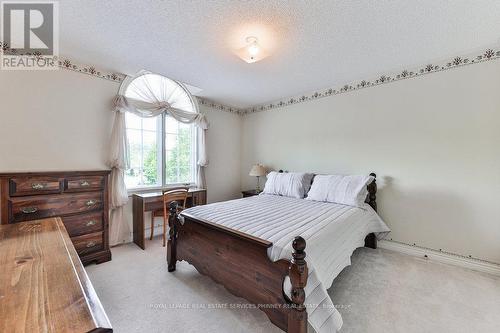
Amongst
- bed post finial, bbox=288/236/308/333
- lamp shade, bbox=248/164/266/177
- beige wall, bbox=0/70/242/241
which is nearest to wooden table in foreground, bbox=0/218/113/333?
bed post finial, bbox=288/236/308/333

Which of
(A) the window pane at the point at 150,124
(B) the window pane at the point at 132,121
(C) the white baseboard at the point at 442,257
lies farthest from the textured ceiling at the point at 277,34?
(C) the white baseboard at the point at 442,257

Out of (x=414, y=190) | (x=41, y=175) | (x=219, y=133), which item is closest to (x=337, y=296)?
(x=414, y=190)

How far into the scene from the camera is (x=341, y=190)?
9.20ft

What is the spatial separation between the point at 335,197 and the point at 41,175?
330cm

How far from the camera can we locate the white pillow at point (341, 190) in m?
2.67

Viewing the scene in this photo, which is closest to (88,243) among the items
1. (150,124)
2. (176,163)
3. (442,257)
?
(176,163)

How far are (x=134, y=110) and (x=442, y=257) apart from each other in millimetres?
4424

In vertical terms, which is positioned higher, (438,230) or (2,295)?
(2,295)

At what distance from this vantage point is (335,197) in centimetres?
281

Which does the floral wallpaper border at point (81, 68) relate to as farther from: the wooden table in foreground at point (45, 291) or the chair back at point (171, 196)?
Answer: the wooden table in foreground at point (45, 291)

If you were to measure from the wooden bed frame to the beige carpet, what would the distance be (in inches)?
7.7

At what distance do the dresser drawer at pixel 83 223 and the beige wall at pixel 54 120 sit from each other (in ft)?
2.10

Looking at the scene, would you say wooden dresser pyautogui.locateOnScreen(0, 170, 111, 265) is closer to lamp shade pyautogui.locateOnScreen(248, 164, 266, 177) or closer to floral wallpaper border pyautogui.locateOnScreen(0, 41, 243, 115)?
floral wallpaper border pyautogui.locateOnScreen(0, 41, 243, 115)

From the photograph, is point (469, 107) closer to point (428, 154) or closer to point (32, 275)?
point (428, 154)
